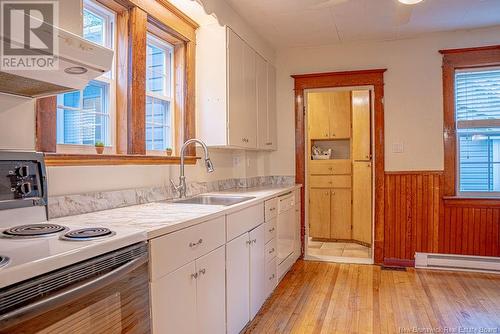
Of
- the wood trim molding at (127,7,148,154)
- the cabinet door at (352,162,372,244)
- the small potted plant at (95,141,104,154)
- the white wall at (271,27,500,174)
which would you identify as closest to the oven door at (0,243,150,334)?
the small potted plant at (95,141,104,154)

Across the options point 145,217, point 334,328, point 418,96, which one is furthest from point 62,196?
point 418,96

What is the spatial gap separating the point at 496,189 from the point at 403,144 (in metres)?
1.00

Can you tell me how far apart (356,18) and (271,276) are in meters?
2.38

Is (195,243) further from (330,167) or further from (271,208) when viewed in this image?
(330,167)

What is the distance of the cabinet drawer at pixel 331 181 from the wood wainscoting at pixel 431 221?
1.12 metres

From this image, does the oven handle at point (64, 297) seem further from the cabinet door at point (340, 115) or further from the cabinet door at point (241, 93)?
the cabinet door at point (340, 115)

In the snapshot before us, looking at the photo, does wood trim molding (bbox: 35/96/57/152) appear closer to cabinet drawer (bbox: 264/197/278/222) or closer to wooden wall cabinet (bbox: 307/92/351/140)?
cabinet drawer (bbox: 264/197/278/222)

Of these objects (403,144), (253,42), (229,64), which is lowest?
(403,144)

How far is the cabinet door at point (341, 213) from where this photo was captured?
194 inches

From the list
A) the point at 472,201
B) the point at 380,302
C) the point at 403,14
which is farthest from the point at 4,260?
the point at 472,201

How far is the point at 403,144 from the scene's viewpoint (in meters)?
3.81

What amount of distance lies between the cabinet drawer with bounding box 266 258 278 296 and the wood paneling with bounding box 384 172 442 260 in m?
1.48

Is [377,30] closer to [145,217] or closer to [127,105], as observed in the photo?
[127,105]

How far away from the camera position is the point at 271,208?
116 inches
